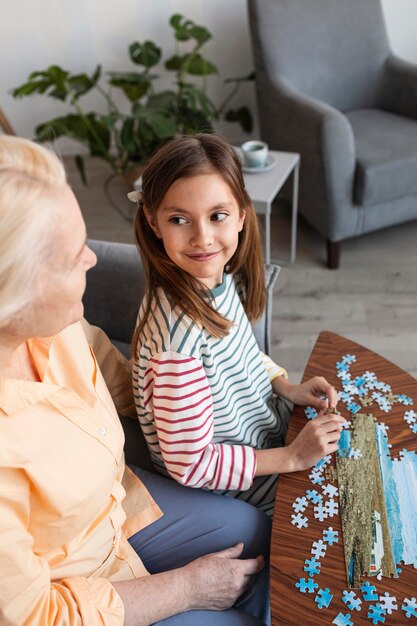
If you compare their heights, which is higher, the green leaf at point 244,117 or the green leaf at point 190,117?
the green leaf at point 190,117

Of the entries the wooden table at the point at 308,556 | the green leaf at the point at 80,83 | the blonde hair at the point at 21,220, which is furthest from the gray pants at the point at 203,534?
the green leaf at the point at 80,83

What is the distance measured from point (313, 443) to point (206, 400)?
0.78 ft

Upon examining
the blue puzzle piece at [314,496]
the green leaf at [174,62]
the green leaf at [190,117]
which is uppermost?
the green leaf at [174,62]

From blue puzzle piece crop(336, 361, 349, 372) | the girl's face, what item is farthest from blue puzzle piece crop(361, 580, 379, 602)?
the girl's face

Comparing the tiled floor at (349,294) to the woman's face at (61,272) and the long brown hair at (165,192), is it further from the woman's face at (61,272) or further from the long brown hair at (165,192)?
the woman's face at (61,272)

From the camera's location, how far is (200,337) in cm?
117

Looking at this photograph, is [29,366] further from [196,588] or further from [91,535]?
[196,588]

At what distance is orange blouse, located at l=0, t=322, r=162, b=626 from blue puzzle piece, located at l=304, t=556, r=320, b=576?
334 mm

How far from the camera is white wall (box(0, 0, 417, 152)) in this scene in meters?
3.56

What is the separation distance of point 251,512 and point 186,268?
0.55 meters

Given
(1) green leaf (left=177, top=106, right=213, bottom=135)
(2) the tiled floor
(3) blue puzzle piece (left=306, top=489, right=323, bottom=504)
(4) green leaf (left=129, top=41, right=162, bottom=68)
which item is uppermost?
(4) green leaf (left=129, top=41, right=162, bottom=68)

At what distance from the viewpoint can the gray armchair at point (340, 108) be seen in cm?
262

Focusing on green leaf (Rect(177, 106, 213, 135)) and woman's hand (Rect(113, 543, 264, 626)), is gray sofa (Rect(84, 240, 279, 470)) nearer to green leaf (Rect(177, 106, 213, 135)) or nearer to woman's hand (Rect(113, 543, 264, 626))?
woman's hand (Rect(113, 543, 264, 626))

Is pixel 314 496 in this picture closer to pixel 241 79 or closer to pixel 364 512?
pixel 364 512
